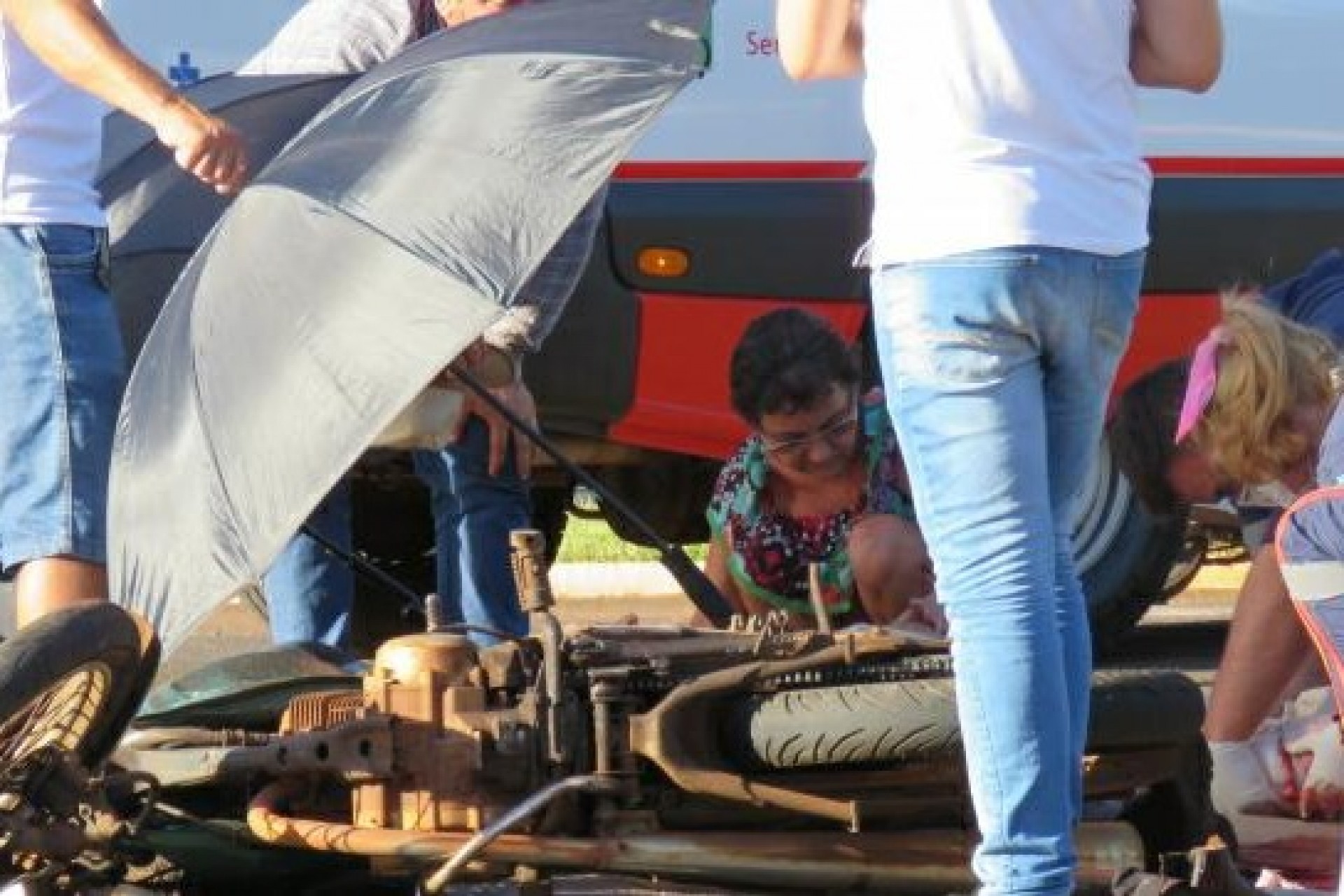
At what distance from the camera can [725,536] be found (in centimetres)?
592

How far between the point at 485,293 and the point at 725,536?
1.41m

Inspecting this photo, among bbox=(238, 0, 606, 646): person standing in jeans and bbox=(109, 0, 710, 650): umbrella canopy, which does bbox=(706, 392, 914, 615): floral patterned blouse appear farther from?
bbox=(109, 0, 710, 650): umbrella canopy

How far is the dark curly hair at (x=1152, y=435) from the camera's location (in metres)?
5.59

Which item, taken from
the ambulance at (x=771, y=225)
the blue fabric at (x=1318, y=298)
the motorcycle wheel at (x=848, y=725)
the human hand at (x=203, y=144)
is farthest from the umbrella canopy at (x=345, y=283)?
the ambulance at (x=771, y=225)

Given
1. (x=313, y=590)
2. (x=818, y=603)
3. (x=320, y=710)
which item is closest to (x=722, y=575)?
(x=313, y=590)

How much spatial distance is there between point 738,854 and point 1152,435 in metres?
1.63

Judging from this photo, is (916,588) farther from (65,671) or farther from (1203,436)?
(65,671)

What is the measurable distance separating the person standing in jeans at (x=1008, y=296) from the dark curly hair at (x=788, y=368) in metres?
1.56

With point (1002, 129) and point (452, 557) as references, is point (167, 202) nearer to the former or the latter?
point (452, 557)

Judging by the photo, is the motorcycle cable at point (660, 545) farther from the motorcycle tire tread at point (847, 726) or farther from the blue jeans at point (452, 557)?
the motorcycle tire tread at point (847, 726)

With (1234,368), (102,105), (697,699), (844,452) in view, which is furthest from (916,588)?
(102,105)

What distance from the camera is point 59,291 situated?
5.24 m

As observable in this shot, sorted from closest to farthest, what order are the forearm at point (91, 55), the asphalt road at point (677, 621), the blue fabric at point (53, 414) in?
the forearm at point (91, 55) → the blue fabric at point (53, 414) → the asphalt road at point (677, 621)

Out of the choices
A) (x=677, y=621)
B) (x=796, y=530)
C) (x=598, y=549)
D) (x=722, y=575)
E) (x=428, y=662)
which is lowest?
(x=598, y=549)
